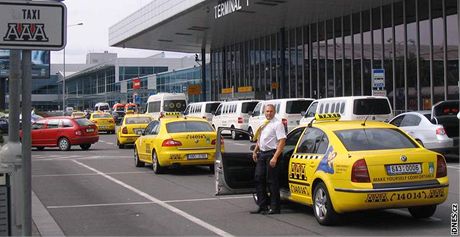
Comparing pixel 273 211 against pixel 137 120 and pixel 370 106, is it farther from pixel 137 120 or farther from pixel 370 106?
pixel 137 120

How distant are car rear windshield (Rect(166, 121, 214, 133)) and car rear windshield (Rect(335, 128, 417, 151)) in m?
7.91

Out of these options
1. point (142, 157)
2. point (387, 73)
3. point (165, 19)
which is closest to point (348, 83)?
point (387, 73)

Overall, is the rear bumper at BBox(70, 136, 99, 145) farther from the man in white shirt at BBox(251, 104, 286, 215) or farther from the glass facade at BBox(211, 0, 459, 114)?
the man in white shirt at BBox(251, 104, 286, 215)

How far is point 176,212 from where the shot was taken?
10.1m

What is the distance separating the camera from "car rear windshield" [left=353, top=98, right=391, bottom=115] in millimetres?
21625

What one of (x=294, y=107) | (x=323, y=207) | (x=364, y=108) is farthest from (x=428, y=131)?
(x=323, y=207)

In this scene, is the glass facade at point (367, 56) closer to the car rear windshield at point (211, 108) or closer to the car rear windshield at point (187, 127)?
the car rear windshield at point (211, 108)

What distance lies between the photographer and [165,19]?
4312 centimetres

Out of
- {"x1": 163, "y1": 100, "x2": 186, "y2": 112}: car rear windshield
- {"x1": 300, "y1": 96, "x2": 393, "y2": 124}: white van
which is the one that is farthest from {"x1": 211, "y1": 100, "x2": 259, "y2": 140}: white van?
{"x1": 300, "y1": 96, "x2": 393, "y2": 124}: white van

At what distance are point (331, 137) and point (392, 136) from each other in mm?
912

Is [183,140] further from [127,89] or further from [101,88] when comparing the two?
[101,88]

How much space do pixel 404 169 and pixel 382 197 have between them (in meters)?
0.52

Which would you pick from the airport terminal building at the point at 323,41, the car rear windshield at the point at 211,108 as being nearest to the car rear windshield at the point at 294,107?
the airport terminal building at the point at 323,41

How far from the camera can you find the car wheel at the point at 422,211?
8744 mm
